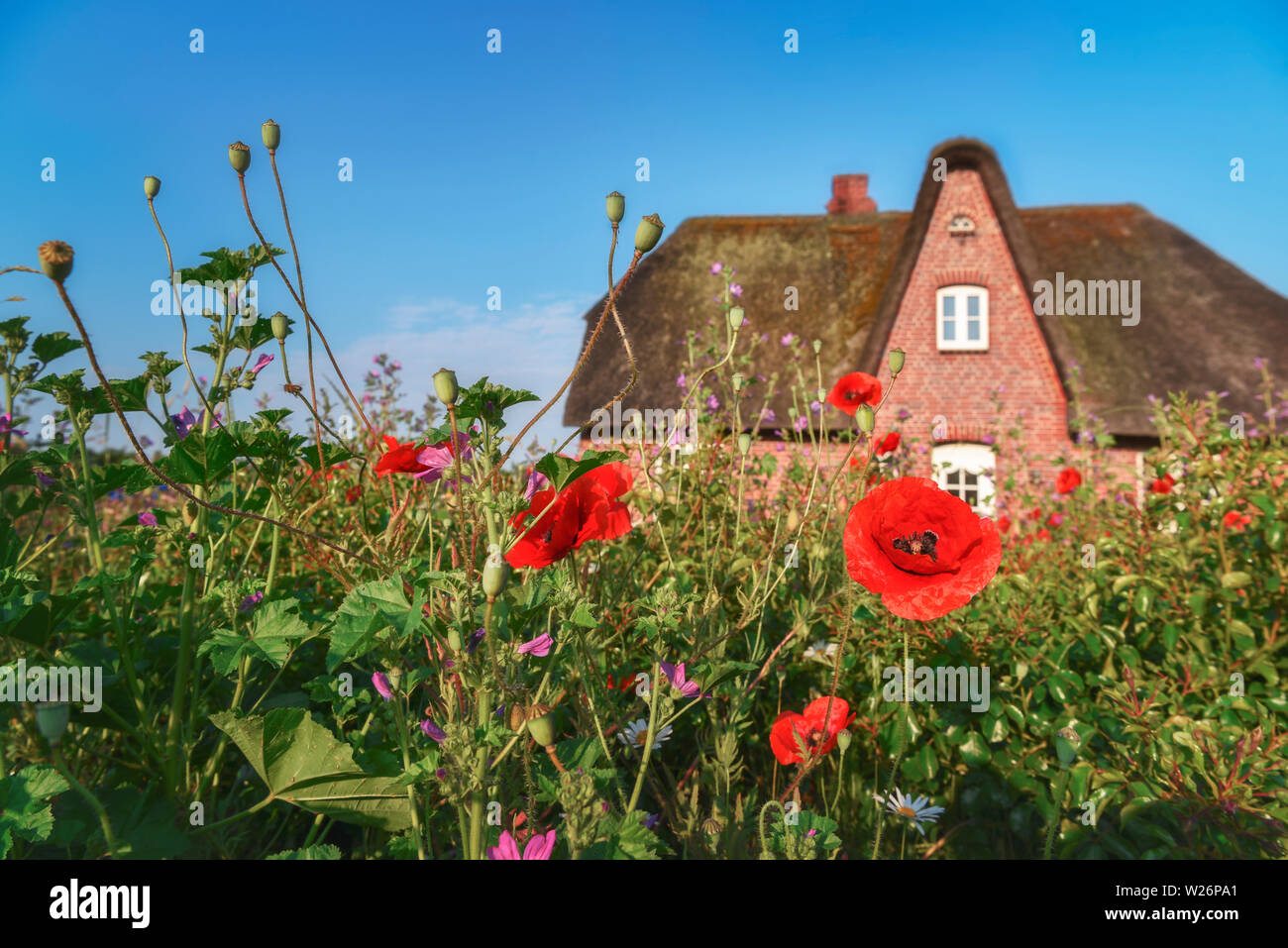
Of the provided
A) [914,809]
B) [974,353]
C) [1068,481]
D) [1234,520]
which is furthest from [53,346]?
[974,353]

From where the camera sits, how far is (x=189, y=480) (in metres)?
1.31

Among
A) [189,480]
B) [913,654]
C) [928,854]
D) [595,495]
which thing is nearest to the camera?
[595,495]

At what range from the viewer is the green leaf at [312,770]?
1.11m

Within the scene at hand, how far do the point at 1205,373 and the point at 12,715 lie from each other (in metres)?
13.5

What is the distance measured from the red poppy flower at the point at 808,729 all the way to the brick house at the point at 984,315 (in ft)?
27.1

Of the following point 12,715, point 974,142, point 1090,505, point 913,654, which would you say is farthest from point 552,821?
point 974,142

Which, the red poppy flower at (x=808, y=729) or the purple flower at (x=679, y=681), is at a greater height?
the purple flower at (x=679, y=681)

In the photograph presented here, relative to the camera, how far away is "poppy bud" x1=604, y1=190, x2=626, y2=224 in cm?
99

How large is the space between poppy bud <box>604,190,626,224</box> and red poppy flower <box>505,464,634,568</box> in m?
0.38

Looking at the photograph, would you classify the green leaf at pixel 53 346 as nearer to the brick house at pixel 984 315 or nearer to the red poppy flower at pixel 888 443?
the red poppy flower at pixel 888 443

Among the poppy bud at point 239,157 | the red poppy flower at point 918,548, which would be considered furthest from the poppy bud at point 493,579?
the poppy bud at point 239,157

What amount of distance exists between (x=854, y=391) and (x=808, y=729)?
1.04 m

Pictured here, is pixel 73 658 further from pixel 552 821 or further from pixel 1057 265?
pixel 1057 265

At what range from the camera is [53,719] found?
824 mm
